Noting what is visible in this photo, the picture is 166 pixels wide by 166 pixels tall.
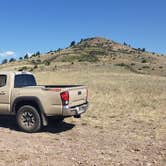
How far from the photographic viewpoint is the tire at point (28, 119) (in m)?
11.0

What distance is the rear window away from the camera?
38.7ft

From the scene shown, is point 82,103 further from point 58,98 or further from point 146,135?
point 146,135

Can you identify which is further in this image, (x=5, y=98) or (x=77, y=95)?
(x=5, y=98)

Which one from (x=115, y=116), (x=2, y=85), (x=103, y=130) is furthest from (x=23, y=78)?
(x=115, y=116)

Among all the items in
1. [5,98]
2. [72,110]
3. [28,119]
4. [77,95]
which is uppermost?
[77,95]

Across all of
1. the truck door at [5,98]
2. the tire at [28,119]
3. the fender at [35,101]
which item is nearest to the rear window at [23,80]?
the truck door at [5,98]

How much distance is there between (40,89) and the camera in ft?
36.0

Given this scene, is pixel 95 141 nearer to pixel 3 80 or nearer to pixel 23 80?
pixel 23 80

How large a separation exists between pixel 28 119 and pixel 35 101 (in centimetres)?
63

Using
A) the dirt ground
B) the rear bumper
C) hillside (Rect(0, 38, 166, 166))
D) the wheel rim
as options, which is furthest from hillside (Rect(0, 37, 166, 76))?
the wheel rim

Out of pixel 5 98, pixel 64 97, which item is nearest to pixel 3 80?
pixel 5 98

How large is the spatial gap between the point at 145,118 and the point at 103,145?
457 centimetres

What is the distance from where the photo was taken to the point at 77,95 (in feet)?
37.0

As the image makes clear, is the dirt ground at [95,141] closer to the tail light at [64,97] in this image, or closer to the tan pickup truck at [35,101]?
the tan pickup truck at [35,101]
